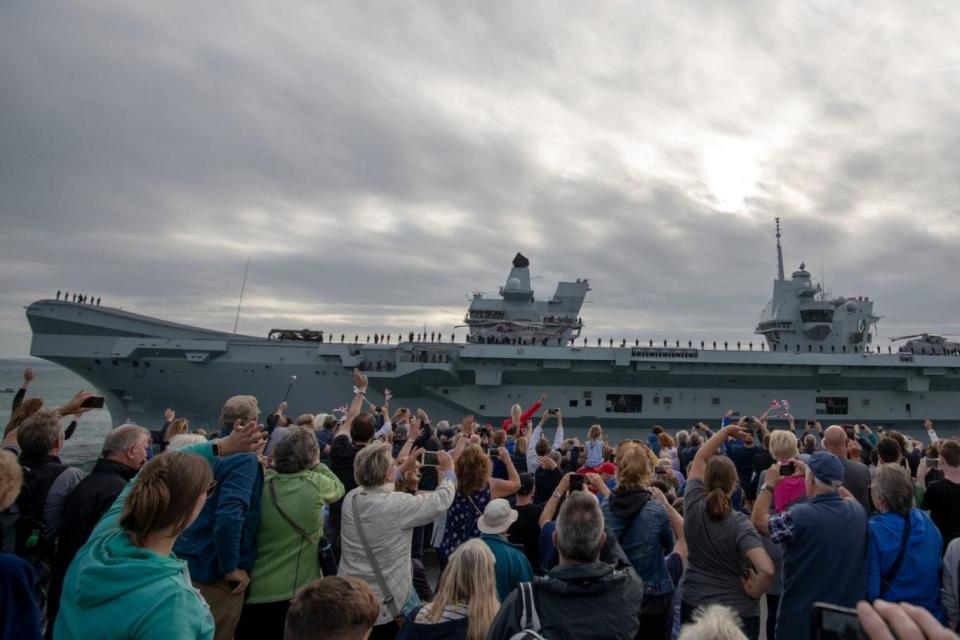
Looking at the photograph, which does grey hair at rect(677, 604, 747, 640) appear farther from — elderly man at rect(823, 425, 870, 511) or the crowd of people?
elderly man at rect(823, 425, 870, 511)

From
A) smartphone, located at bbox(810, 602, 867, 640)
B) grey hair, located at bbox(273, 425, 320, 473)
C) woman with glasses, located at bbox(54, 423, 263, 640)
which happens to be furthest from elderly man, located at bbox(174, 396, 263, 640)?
smartphone, located at bbox(810, 602, 867, 640)

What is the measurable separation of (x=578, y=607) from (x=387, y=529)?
1313 mm

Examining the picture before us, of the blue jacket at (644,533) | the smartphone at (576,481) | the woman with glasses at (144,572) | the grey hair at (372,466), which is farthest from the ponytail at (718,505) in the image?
the woman with glasses at (144,572)

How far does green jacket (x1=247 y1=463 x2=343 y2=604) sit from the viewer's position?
308cm

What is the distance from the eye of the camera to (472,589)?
219 cm

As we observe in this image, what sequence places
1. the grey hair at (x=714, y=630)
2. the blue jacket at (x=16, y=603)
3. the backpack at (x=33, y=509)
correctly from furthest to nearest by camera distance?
the backpack at (x=33, y=509) → the blue jacket at (x=16, y=603) → the grey hair at (x=714, y=630)

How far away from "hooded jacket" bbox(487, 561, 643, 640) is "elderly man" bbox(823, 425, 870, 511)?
121 inches

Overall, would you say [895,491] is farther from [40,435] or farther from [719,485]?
[40,435]

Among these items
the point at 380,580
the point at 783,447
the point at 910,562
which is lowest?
the point at 380,580

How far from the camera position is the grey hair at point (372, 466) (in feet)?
9.95

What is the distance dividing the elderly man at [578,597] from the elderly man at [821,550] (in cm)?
126

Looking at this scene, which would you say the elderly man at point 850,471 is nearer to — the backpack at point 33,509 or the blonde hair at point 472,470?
the blonde hair at point 472,470

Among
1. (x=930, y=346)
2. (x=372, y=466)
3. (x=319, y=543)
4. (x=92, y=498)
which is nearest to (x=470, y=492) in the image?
(x=372, y=466)

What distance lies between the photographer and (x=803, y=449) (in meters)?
6.63
